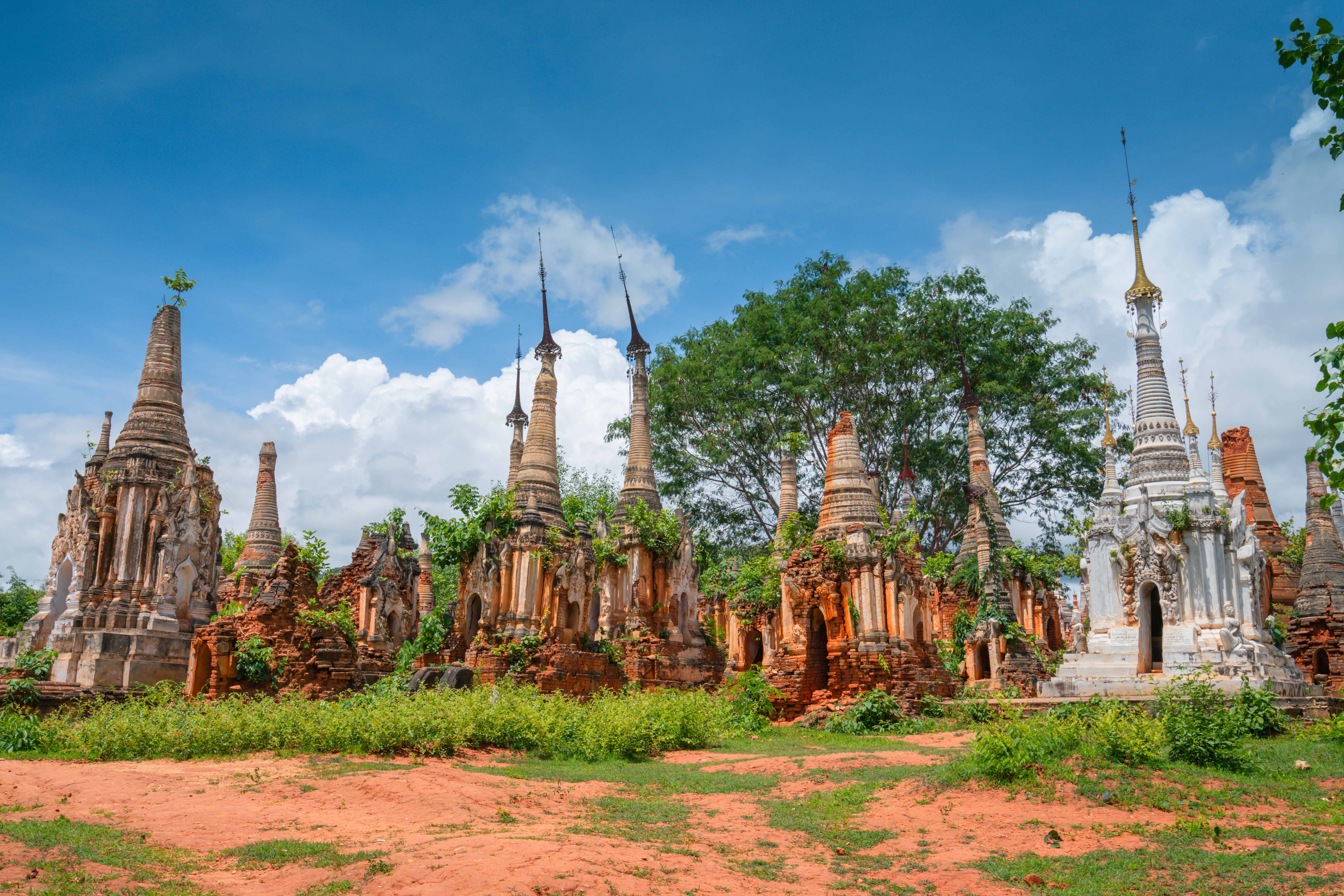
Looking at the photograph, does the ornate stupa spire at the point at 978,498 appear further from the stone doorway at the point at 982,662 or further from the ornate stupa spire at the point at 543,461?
the ornate stupa spire at the point at 543,461

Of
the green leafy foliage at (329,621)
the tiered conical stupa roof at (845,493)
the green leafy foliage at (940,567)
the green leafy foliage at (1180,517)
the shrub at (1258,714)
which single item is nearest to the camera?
the shrub at (1258,714)

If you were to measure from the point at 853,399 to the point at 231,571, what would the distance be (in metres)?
20.9

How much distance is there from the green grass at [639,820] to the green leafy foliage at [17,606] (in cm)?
2283

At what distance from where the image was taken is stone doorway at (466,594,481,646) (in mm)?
22344

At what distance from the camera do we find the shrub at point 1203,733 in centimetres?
1010

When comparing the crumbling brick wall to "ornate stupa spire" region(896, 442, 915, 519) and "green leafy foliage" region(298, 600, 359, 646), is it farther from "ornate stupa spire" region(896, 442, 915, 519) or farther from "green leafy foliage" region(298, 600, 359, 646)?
"ornate stupa spire" region(896, 442, 915, 519)

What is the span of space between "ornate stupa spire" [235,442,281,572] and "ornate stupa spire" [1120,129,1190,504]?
22.1 metres

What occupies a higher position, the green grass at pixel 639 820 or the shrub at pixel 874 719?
the shrub at pixel 874 719

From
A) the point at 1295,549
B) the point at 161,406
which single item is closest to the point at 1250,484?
the point at 1295,549

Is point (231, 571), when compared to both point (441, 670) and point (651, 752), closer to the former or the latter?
point (441, 670)

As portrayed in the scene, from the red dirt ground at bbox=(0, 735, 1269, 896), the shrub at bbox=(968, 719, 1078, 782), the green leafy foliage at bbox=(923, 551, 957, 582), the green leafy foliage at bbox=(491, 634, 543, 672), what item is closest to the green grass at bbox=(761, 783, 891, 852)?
the red dirt ground at bbox=(0, 735, 1269, 896)

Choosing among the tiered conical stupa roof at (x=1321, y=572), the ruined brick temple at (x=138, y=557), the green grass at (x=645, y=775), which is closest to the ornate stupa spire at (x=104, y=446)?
the ruined brick temple at (x=138, y=557)

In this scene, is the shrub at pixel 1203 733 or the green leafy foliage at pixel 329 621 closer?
the shrub at pixel 1203 733

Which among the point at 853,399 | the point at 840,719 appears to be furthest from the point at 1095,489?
the point at 840,719
